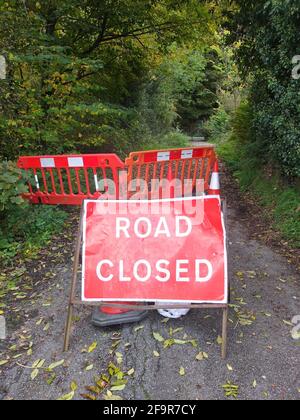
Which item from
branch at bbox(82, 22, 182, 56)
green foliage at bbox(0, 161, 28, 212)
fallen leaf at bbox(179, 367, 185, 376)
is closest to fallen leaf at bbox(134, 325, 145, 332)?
fallen leaf at bbox(179, 367, 185, 376)

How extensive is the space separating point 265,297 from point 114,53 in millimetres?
7644

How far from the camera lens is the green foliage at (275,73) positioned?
5.38 metres

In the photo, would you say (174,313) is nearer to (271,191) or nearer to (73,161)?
(73,161)

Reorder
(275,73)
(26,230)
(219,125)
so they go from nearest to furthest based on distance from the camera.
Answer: (26,230) < (275,73) < (219,125)

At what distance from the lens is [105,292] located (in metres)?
3.24

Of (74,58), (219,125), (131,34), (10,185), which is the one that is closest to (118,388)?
(10,185)

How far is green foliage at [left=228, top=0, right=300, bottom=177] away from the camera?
538 cm

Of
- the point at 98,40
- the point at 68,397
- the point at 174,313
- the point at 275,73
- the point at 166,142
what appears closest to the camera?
the point at 68,397

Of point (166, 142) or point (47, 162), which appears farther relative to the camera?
point (166, 142)

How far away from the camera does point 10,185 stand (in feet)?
16.3

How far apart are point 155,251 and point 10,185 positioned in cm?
275

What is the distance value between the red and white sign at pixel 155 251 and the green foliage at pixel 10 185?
6.78ft

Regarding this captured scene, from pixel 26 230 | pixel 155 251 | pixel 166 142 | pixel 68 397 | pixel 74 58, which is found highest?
pixel 74 58
